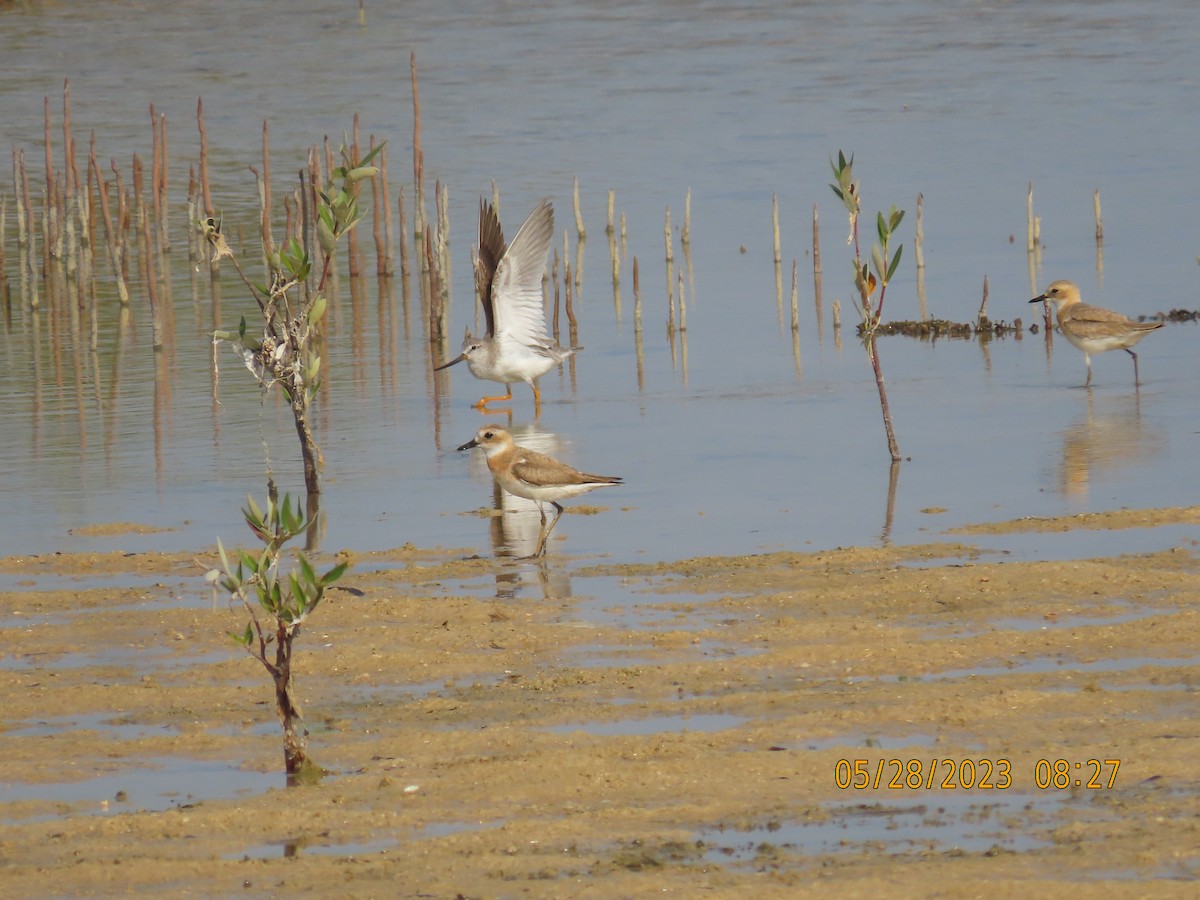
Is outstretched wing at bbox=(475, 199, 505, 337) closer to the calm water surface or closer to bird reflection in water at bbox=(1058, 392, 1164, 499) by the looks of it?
the calm water surface

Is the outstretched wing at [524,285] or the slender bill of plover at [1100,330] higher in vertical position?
the outstretched wing at [524,285]

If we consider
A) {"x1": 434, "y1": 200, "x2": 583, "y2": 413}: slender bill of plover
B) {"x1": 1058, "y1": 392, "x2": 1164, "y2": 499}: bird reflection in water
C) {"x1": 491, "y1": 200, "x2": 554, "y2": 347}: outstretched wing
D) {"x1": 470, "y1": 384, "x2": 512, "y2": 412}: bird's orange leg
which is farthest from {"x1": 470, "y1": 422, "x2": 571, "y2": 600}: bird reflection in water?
{"x1": 1058, "y1": 392, "x2": 1164, "y2": 499}: bird reflection in water

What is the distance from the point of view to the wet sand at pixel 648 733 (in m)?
6.07

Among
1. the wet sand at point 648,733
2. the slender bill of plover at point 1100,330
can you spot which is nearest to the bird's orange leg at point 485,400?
the slender bill of plover at point 1100,330

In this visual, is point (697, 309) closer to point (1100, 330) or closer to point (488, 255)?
point (488, 255)

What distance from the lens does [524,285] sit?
1855 cm

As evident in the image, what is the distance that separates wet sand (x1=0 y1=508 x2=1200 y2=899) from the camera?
607 cm

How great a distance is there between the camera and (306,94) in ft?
143

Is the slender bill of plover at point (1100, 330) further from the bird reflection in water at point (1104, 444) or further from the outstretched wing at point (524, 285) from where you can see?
the outstretched wing at point (524, 285)

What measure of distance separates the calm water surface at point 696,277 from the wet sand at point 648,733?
1.67m

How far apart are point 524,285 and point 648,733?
11441 mm

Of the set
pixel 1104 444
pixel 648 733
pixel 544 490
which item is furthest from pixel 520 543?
pixel 1104 444

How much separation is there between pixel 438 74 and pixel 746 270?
2313 centimetres

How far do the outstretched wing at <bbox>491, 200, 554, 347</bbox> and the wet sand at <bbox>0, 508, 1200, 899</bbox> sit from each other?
741 cm
